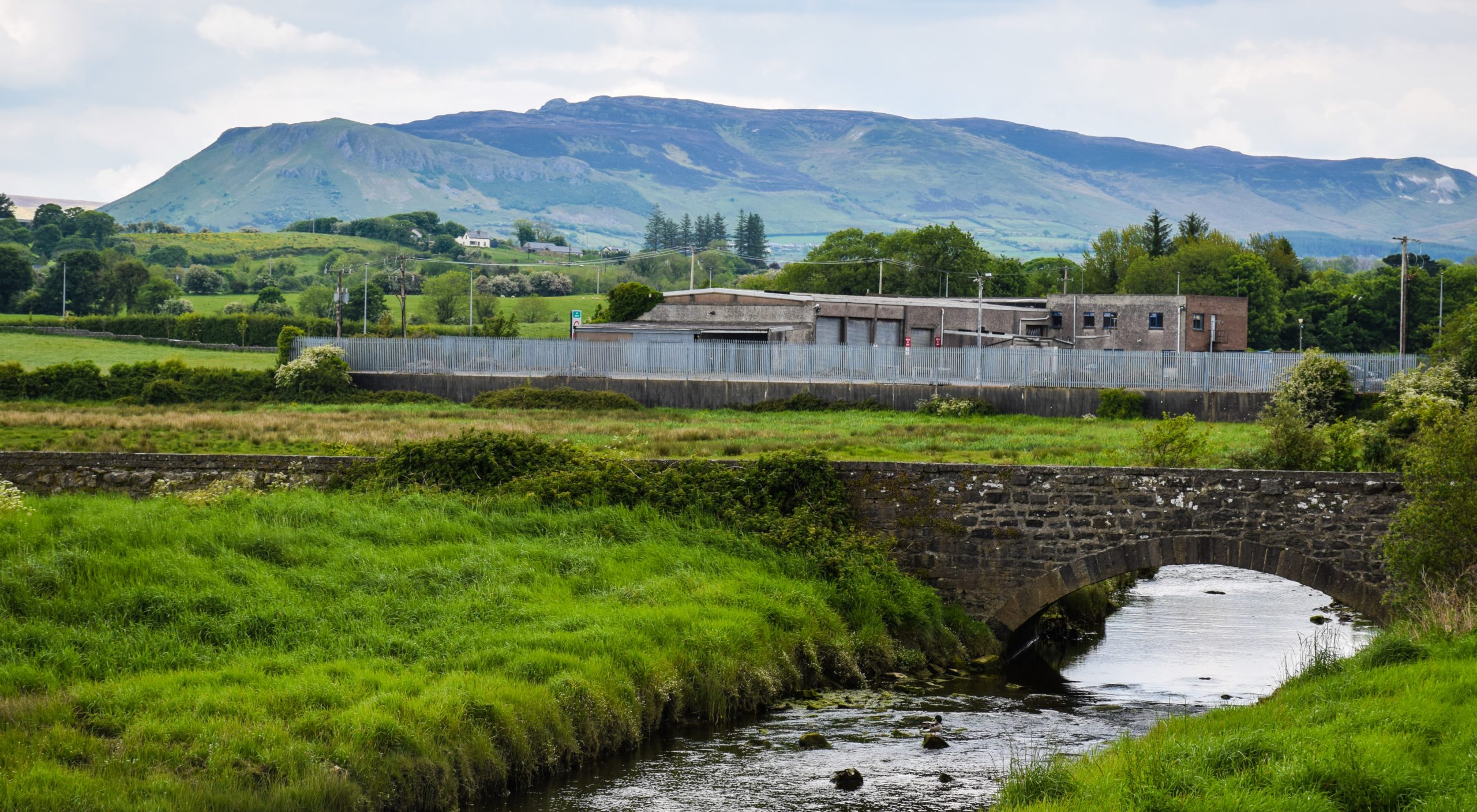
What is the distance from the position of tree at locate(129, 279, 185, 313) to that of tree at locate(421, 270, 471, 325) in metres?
23.9

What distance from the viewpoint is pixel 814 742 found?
54.9ft

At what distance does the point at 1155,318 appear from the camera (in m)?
91.8

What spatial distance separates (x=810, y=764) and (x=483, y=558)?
6.47 meters

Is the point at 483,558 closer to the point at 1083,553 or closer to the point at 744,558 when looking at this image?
the point at 744,558

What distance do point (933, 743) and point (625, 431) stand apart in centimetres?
2307

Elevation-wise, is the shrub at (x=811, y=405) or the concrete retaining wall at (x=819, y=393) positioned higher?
the concrete retaining wall at (x=819, y=393)

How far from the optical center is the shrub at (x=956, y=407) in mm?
47875

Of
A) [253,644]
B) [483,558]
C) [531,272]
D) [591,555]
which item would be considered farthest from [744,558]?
[531,272]

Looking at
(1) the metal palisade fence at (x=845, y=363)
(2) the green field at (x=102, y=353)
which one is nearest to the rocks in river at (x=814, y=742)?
(1) the metal palisade fence at (x=845, y=363)

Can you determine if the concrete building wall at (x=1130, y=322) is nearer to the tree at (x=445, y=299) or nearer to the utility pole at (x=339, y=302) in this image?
the utility pole at (x=339, y=302)

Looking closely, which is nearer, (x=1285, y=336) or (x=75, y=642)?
(x=75, y=642)

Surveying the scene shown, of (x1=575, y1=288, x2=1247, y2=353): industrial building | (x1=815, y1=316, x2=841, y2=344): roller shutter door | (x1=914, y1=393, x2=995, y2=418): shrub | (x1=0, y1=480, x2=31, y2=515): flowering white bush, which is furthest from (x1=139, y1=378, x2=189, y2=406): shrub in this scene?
(x1=0, y1=480, x2=31, y2=515): flowering white bush

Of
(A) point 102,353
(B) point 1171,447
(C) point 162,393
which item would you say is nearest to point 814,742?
(B) point 1171,447

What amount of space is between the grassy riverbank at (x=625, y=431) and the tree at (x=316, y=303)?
257 feet
